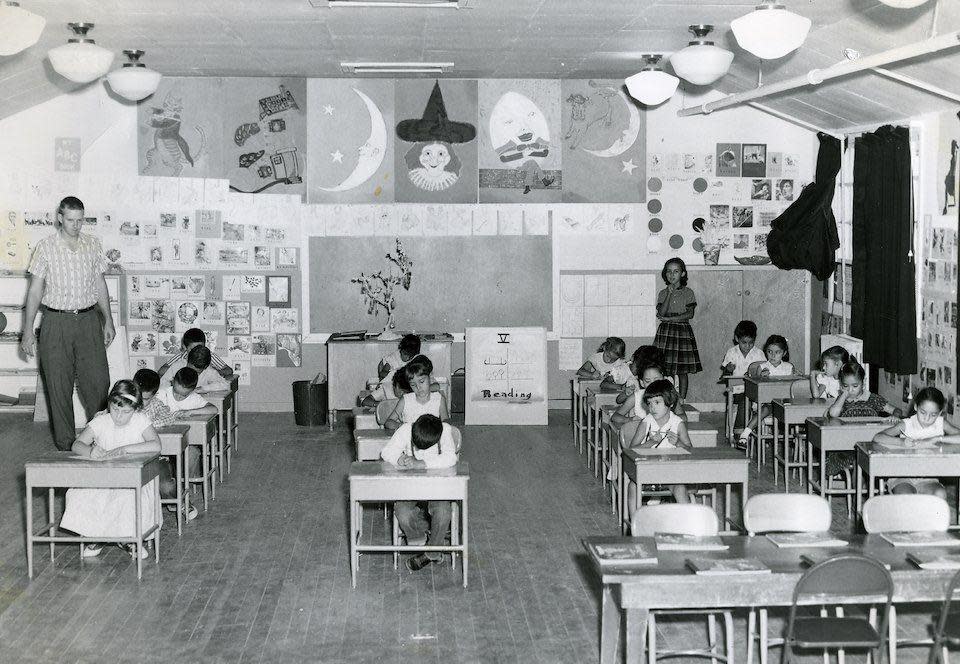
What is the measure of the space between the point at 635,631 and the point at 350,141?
8.57 metres

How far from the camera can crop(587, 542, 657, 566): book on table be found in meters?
4.85

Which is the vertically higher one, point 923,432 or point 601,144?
point 601,144

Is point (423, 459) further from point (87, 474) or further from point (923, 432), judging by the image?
point (923, 432)

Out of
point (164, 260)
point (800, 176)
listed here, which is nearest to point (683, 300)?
point (800, 176)

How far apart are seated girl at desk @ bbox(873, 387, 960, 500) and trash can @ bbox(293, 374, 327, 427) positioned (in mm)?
6119

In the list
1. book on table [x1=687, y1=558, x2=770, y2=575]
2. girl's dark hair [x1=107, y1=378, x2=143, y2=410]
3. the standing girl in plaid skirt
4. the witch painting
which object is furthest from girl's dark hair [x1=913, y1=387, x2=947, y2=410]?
the witch painting

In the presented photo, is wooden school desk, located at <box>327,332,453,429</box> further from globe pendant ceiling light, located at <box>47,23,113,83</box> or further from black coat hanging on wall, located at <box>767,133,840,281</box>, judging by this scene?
globe pendant ceiling light, located at <box>47,23,113,83</box>

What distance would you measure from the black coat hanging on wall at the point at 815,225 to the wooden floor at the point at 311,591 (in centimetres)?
421

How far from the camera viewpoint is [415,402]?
8055 mm

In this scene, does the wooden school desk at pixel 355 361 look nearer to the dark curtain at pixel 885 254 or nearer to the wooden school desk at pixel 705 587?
the dark curtain at pixel 885 254

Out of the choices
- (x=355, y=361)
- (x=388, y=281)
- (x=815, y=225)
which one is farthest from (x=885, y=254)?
(x=355, y=361)

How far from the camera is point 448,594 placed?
257 inches

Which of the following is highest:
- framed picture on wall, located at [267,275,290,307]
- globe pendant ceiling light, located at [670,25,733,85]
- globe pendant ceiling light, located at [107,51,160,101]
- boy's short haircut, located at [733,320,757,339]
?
globe pendant ceiling light, located at [107,51,160,101]

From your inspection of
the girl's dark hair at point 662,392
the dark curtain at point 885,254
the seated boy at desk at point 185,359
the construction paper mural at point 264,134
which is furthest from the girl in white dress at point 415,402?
the construction paper mural at point 264,134
